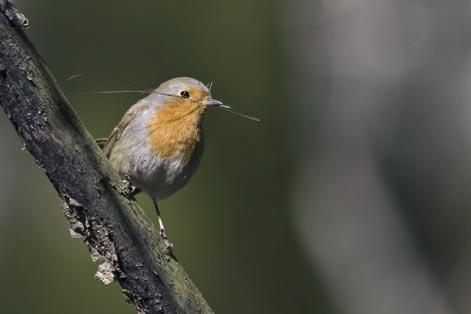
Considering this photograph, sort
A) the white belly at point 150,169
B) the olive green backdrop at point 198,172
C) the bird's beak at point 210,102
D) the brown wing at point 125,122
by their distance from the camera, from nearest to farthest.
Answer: the white belly at point 150,169, the bird's beak at point 210,102, the brown wing at point 125,122, the olive green backdrop at point 198,172

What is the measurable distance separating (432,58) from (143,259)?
787 centimetres

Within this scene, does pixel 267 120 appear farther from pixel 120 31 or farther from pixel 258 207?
pixel 120 31

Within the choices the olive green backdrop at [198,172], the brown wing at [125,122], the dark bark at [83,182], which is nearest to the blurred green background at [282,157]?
the olive green backdrop at [198,172]

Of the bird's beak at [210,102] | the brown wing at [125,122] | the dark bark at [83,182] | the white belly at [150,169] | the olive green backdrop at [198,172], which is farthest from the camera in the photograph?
the olive green backdrop at [198,172]

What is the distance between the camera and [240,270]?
26.2 feet

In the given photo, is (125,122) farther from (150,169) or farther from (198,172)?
(198,172)

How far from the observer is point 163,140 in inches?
181

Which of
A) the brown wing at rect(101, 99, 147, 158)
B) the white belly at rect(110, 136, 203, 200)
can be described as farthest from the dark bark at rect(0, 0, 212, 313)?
the brown wing at rect(101, 99, 147, 158)

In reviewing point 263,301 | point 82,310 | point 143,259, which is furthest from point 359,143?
point 143,259

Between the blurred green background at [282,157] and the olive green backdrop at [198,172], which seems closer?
the olive green backdrop at [198,172]

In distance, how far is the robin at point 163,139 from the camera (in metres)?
4.59

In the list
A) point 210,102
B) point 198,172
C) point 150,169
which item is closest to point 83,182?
point 150,169

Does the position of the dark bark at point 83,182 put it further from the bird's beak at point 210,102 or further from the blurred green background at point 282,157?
the blurred green background at point 282,157

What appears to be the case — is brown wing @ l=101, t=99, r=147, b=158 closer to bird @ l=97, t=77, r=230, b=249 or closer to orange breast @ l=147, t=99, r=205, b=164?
bird @ l=97, t=77, r=230, b=249
